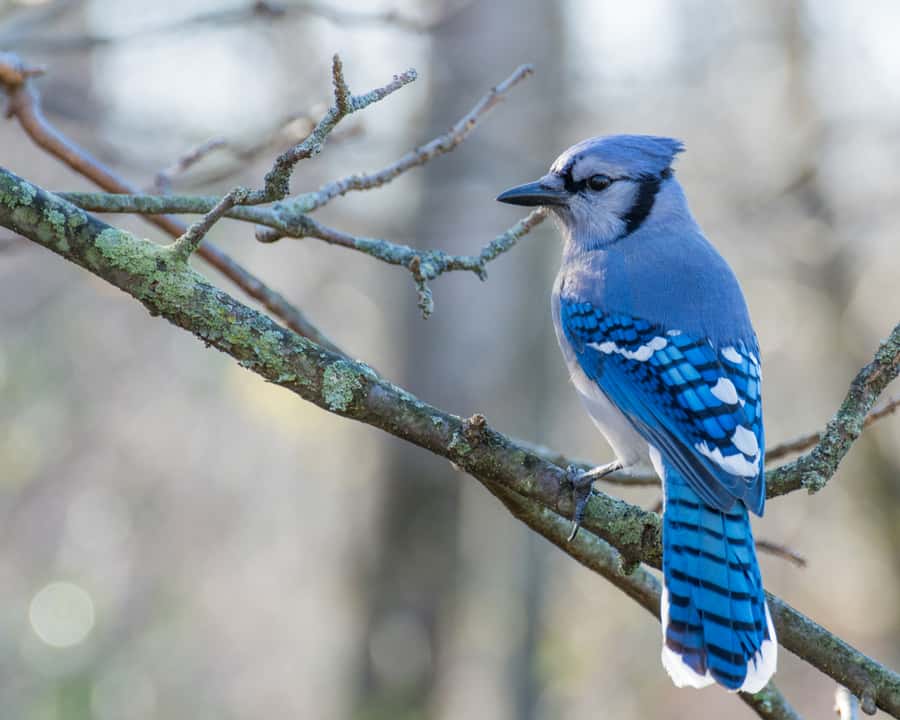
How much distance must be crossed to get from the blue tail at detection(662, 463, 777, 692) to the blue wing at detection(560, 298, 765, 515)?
0.11 meters

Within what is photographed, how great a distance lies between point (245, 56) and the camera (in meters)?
7.16

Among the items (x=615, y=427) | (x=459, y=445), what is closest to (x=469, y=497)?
(x=615, y=427)

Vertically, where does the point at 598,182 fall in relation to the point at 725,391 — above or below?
above

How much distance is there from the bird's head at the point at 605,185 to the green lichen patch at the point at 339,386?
1.48 meters

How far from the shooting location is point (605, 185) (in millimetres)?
3199

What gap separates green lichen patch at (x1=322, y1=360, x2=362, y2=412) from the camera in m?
1.74

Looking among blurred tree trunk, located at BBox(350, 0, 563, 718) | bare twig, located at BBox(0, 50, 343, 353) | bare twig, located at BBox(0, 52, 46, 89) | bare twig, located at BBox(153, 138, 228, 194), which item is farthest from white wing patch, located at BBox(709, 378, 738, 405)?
blurred tree trunk, located at BBox(350, 0, 563, 718)

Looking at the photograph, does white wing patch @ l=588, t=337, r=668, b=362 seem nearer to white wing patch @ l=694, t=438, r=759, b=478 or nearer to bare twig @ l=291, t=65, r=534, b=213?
white wing patch @ l=694, t=438, r=759, b=478

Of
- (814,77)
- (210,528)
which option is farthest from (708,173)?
(210,528)

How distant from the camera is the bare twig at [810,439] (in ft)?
7.38

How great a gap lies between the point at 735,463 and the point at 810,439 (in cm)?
19

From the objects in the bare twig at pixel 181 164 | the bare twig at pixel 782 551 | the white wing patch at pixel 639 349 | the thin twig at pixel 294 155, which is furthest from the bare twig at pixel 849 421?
the bare twig at pixel 181 164

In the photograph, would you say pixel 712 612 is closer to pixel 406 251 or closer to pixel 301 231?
pixel 406 251

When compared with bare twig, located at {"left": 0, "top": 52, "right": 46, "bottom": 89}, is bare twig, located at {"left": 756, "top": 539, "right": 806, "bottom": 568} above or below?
below
